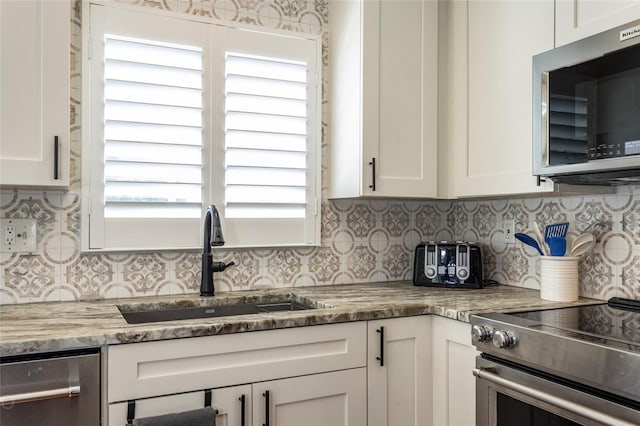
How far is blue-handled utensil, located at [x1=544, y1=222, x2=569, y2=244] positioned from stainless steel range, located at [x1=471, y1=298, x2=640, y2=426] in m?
0.33

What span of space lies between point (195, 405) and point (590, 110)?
1.45 m

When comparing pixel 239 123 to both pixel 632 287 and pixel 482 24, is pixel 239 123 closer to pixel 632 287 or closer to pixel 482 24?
pixel 482 24

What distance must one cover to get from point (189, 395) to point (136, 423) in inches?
6.3

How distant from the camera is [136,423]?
4.45 ft

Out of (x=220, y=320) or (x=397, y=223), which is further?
(x=397, y=223)

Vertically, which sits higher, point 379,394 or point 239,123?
point 239,123

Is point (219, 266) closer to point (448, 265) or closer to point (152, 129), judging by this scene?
point (152, 129)

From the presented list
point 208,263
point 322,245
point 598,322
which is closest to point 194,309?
point 208,263

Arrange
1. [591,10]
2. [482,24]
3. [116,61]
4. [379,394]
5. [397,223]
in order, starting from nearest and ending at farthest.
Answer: [591,10]
[379,394]
[116,61]
[482,24]
[397,223]

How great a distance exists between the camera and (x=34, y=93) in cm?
158

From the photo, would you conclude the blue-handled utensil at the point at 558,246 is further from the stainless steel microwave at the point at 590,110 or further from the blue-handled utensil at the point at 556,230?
the stainless steel microwave at the point at 590,110

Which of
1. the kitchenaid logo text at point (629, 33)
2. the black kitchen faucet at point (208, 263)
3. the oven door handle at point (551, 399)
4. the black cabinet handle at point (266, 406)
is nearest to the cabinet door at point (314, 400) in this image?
the black cabinet handle at point (266, 406)

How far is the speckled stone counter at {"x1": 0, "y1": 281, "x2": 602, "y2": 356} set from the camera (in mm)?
1352

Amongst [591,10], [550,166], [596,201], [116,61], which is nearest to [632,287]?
[596,201]
